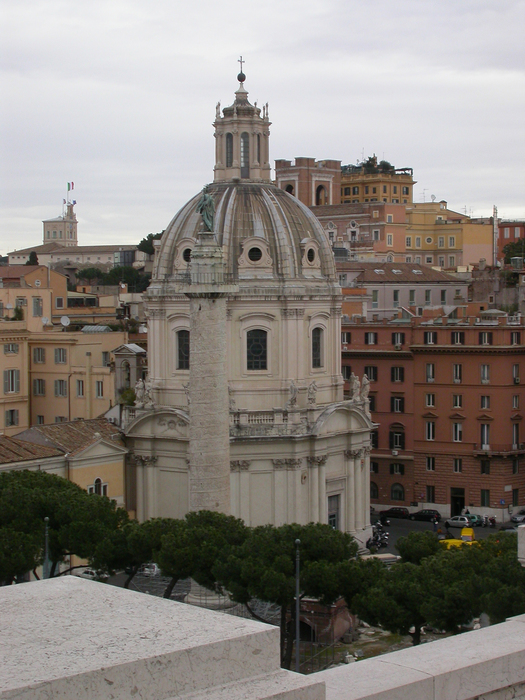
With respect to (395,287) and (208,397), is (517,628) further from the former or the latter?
(395,287)

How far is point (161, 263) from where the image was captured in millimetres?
54469

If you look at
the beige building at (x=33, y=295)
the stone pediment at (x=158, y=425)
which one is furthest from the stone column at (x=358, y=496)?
the beige building at (x=33, y=295)

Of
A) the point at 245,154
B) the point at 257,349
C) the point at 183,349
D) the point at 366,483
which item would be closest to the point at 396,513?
the point at 366,483

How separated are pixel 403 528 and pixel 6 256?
9328 centimetres

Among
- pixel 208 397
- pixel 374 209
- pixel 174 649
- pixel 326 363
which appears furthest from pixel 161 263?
pixel 374 209

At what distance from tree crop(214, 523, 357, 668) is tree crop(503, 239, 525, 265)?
76.8 metres

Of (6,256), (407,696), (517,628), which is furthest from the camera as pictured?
(6,256)

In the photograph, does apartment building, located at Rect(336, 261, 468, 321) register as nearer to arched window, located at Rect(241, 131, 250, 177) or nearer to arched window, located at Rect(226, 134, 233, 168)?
arched window, located at Rect(241, 131, 250, 177)

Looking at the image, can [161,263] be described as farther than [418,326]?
No

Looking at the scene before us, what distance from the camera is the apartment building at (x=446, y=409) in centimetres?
6419

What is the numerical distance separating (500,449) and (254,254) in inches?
753

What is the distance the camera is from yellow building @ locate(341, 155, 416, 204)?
121 meters

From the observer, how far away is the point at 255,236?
173 ft

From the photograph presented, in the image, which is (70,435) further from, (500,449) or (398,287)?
(398,287)
